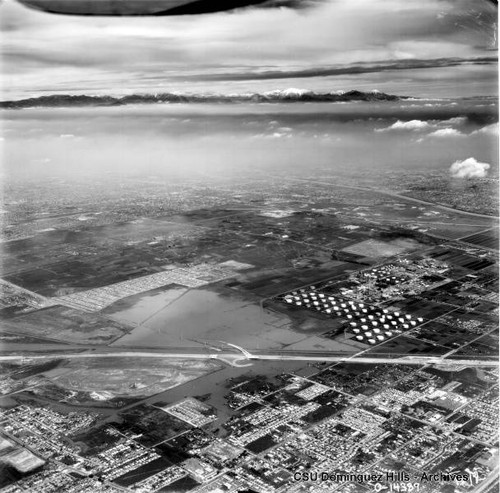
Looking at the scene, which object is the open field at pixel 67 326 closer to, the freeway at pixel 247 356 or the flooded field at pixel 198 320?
the flooded field at pixel 198 320

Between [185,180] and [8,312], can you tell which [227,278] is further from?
[185,180]

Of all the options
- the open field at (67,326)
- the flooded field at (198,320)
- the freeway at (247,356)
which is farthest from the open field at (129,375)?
the open field at (67,326)

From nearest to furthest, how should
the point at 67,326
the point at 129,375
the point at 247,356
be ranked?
the point at 129,375 < the point at 247,356 < the point at 67,326

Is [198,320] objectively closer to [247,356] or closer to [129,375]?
[247,356]

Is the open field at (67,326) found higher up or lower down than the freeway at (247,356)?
higher up

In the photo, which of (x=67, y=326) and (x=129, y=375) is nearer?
(x=129, y=375)

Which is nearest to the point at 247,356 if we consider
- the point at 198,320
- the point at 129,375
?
the point at 198,320

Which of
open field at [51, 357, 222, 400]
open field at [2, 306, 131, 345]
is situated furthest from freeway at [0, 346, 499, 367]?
open field at [2, 306, 131, 345]

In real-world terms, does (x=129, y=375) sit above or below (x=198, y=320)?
below

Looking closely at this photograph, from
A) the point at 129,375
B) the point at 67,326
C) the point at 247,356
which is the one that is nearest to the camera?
the point at 129,375

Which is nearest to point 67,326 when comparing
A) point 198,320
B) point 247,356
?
point 198,320
